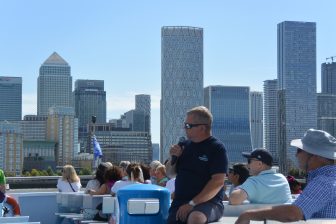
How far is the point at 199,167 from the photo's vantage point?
526 cm

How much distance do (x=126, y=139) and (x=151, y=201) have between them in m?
186

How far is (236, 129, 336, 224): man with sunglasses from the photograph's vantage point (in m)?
3.56

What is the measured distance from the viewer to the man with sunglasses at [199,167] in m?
5.07

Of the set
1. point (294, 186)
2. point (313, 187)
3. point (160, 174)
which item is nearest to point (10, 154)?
point (160, 174)

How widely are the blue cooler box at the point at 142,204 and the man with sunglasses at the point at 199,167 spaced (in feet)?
0.43

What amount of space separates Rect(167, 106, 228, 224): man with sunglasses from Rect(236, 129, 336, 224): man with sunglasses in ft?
4.00

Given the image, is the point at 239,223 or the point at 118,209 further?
the point at 118,209

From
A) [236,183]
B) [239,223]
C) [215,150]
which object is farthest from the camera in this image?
[236,183]

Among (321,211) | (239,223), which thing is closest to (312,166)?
(321,211)

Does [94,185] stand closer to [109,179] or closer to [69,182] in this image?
[109,179]

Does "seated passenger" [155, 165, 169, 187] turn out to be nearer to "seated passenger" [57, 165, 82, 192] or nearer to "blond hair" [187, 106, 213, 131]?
"seated passenger" [57, 165, 82, 192]

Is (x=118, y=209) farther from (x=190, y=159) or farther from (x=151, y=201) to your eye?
(x=190, y=159)

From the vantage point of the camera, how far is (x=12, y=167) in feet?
603

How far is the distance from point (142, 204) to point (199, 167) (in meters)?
0.65
